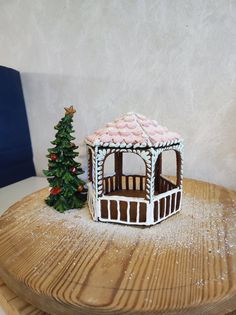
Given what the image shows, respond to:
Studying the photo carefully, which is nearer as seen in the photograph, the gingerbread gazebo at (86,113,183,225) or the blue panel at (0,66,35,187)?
the gingerbread gazebo at (86,113,183,225)

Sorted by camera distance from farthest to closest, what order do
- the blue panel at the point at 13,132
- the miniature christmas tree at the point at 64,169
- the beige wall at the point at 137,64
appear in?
the blue panel at the point at 13,132
the beige wall at the point at 137,64
the miniature christmas tree at the point at 64,169

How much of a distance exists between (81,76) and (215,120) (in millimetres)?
590

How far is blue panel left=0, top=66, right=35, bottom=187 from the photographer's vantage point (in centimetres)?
116

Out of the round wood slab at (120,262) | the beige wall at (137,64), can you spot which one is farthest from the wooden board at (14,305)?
the beige wall at (137,64)

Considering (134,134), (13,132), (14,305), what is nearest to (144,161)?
(134,134)

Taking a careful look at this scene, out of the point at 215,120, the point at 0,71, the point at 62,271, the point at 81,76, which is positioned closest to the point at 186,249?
the point at 62,271

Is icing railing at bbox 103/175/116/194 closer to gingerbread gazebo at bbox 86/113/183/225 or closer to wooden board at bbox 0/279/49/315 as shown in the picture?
gingerbread gazebo at bbox 86/113/183/225

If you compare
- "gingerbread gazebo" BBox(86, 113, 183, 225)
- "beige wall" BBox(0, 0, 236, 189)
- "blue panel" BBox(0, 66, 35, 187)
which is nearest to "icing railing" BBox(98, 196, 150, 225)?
"gingerbread gazebo" BBox(86, 113, 183, 225)

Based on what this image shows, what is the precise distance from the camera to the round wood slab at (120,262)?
1.32 feet

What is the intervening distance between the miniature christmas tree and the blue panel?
1.63 ft

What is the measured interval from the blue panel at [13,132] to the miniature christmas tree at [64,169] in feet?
1.63

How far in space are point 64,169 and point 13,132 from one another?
561 millimetres

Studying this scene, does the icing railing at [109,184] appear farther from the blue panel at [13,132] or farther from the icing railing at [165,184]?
the blue panel at [13,132]

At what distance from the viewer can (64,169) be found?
0.77 meters
